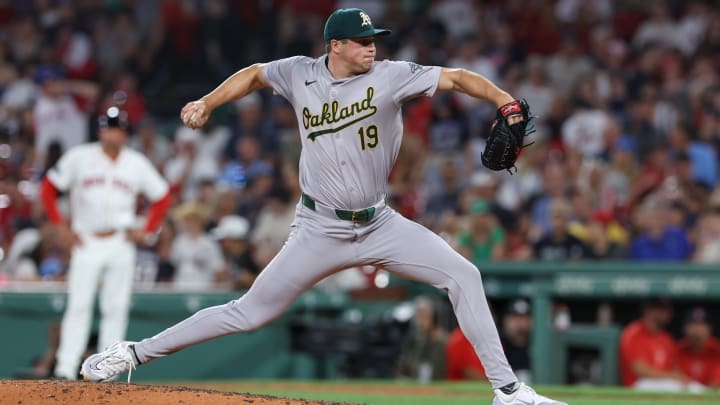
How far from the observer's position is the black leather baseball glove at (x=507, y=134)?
517cm

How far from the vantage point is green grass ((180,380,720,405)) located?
7160 mm

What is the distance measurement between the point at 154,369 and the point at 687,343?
4410 mm

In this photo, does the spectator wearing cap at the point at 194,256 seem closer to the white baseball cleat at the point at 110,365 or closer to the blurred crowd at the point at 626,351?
the blurred crowd at the point at 626,351

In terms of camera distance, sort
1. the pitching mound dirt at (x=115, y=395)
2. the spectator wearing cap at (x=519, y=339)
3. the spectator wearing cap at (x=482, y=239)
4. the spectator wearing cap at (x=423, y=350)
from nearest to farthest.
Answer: the pitching mound dirt at (x=115, y=395), the spectator wearing cap at (x=519, y=339), the spectator wearing cap at (x=423, y=350), the spectator wearing cap at (x=482, y=239)

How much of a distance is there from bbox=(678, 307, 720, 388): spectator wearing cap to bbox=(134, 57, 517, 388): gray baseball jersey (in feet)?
14.0

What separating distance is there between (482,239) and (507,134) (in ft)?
18.1

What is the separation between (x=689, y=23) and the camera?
1300cm

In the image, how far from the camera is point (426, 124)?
43.1 ft

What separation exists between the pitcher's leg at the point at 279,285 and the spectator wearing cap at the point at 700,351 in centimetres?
457

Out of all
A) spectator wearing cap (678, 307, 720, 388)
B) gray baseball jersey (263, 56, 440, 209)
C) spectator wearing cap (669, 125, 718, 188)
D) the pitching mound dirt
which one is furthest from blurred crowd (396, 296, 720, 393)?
the pitching mound dirt

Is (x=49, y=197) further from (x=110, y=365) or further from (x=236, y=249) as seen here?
(x=110, y=365)

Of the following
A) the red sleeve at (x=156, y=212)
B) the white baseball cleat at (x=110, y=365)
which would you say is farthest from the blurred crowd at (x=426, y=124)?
the white baseball cleat at (x=110, y=365)

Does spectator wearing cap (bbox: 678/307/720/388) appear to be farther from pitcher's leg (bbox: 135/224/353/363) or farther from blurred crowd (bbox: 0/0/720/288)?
pitcher's leg (bbox: 135/224/353/363)

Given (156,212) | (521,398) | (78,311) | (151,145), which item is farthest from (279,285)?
(151,145)
